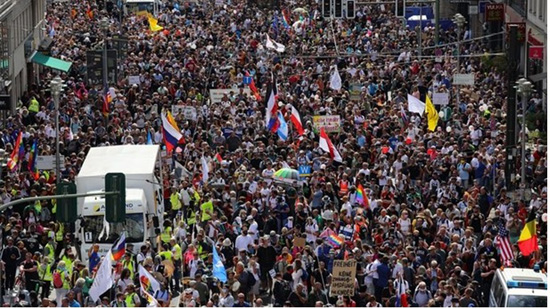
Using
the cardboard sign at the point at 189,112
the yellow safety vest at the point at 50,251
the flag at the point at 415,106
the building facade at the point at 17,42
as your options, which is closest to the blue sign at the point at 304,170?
the flag at the point at 415,106

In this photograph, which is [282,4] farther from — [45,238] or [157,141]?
[45,238]

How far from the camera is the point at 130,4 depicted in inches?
3430

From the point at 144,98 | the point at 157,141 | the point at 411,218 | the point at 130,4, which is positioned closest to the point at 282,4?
the point at 130,4

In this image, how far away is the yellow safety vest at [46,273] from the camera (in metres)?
33.9

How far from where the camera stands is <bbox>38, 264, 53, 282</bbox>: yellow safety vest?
3388 centimetres

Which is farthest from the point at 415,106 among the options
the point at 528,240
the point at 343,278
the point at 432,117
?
the point at 343,278

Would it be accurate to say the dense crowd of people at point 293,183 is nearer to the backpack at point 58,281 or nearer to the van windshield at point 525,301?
the backpack at point 58,281

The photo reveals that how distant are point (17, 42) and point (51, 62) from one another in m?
1.29

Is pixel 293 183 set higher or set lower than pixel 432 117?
lower

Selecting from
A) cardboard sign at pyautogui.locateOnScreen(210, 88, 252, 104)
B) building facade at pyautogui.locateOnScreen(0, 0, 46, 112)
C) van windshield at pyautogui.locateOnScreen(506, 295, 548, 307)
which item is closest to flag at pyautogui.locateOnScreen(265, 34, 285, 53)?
building facade at pyautogui.locateOnScreen(0, 0, 46, 112)

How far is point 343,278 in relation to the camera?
32031 mm

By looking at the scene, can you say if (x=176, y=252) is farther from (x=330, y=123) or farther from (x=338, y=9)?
(x=338, y=9)

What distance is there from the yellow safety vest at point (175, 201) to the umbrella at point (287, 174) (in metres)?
2.44

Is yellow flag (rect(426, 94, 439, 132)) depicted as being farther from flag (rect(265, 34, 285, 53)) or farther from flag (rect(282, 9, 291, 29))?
flag (rect(282, 9, 291, 29))
